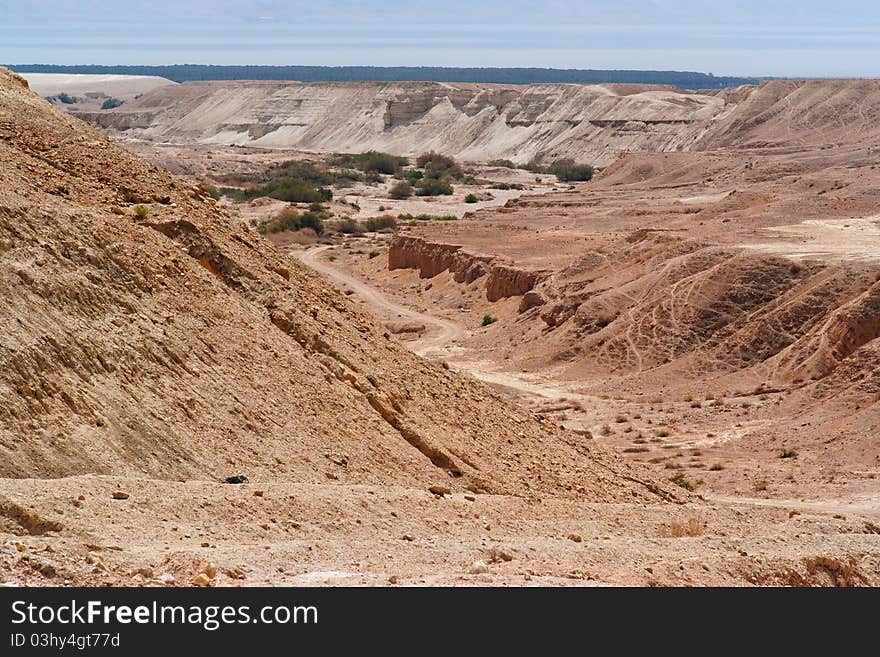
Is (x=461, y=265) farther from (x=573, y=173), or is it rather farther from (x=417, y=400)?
(x=573, y=173)

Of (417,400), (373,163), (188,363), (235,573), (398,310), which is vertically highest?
(373,163)

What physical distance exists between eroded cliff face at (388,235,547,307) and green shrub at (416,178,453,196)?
26015 mm

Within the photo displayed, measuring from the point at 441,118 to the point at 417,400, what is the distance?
9144 centimetres

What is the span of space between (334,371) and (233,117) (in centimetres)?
11083

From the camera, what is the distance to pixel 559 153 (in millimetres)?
88438

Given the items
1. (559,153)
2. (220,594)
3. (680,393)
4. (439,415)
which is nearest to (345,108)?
(559,153)

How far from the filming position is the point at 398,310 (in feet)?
120

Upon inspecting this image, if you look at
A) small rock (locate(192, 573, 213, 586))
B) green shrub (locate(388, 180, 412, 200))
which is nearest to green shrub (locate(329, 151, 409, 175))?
green shrub (locate(388, 180, 412, 200))

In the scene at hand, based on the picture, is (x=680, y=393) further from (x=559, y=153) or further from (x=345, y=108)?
(x=345, y=108)

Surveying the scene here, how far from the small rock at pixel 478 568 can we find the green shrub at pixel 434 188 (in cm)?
6098

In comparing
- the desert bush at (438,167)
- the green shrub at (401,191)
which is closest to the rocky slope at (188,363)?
the green shrub at (401,191)

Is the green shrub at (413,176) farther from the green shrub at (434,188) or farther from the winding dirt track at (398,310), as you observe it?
the winding dirt track at (398,310)

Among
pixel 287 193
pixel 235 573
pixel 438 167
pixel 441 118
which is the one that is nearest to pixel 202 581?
pixel 235 573

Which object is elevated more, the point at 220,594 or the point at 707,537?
the point at 707,537
